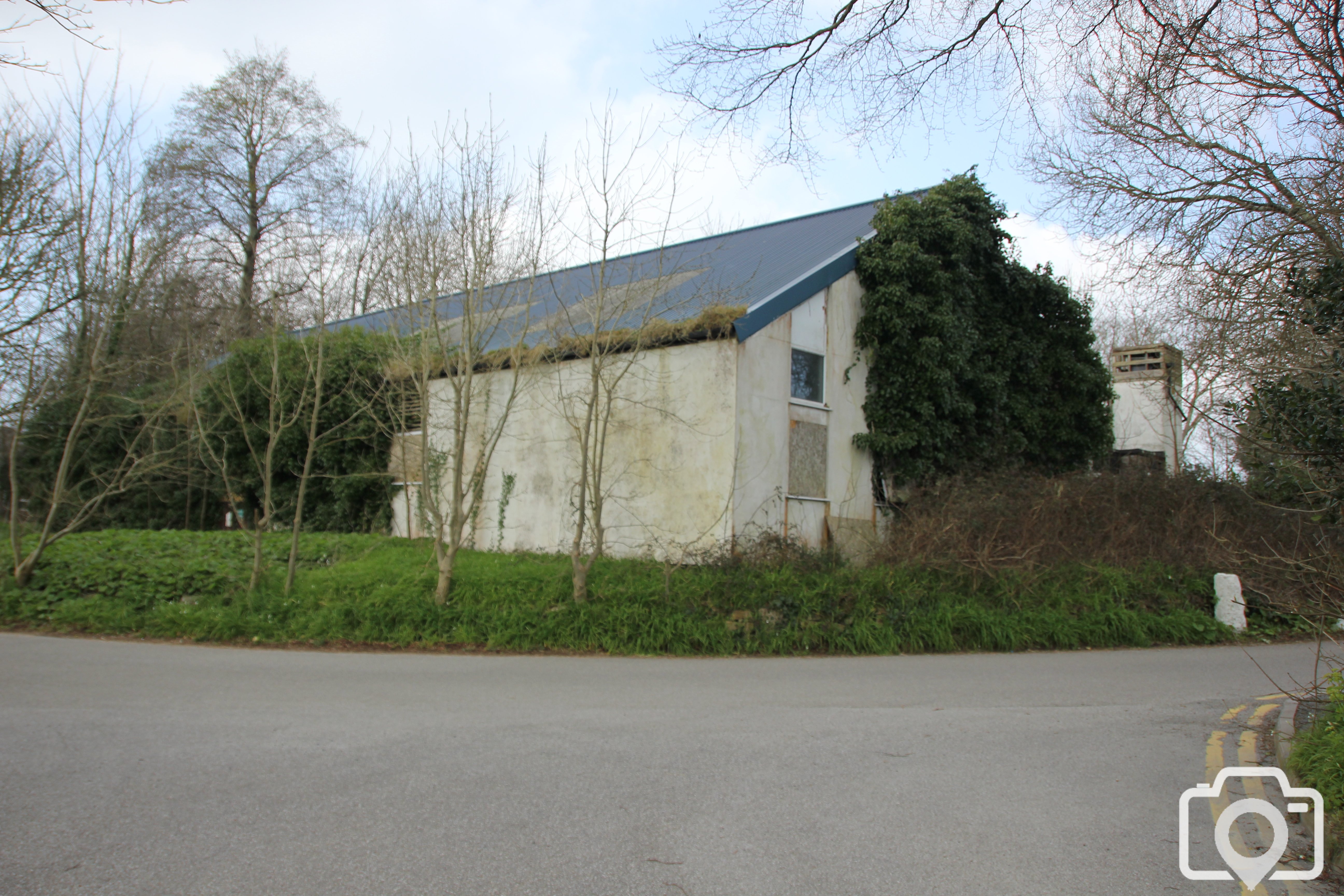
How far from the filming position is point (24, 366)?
46.3ft

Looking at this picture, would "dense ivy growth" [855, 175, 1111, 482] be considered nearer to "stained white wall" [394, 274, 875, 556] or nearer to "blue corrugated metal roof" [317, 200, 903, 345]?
"stained white wall" [394, 274, 875, 556]

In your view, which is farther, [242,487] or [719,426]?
[242,487]

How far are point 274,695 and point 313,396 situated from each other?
12.5 metres

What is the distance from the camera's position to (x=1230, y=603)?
1487 centimetres

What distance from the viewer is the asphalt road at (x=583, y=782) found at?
4168 mm

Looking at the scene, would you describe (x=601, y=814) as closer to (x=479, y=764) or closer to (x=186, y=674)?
(x=479, y=764)

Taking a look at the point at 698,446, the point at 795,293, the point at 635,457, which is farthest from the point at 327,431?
the point at 795,293

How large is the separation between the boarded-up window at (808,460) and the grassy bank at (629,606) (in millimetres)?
2167

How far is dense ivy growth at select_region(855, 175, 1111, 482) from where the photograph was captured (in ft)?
58.2

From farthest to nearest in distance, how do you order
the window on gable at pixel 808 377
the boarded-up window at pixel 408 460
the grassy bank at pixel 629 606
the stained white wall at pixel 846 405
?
the boarded-up window at pixel 408 460
the stained white wall at pixel 846 405
the window on gable at pixel 808 377
the grassy bank at pixel 629 606

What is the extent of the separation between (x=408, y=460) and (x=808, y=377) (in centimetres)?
919

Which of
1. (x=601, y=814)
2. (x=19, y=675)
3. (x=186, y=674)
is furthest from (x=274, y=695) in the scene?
(x=601, y=814)

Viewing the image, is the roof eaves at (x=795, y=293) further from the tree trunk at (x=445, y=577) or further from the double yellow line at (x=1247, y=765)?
the double yellow line at (x=1247, y=765)

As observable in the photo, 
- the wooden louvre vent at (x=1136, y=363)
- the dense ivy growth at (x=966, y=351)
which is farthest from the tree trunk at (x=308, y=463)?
the wooden louvre vent at (x=1136, y=363)
